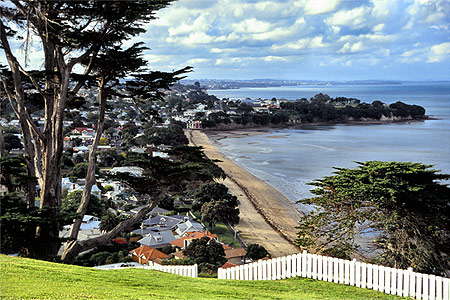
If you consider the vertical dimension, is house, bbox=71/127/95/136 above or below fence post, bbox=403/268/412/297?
below

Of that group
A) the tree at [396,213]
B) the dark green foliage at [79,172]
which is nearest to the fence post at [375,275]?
the tree at [396,213]

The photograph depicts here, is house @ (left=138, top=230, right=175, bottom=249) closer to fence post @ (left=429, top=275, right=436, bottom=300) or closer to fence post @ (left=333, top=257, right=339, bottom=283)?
fence post @ (left=333, top=257, right=339, bottom=283)

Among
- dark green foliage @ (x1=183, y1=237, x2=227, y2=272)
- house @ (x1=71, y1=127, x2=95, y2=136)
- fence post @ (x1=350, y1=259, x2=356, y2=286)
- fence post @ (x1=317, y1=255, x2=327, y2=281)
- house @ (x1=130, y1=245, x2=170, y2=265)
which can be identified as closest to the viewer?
fence post @ (x1=350, y1=259, x2=356, y2=286)

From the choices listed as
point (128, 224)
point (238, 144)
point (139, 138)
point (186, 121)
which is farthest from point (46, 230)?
point (186, 121)

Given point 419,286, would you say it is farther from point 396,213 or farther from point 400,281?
point 396,213

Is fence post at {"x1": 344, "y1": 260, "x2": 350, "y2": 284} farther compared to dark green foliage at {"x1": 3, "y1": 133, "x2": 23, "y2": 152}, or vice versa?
dark green foliage at {"x1": 3, "y1": 133, "x2": 23, "y2": 152}

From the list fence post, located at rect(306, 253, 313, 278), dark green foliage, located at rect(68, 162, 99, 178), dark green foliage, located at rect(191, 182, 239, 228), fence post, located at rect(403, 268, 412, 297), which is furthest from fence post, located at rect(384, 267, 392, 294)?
dark green foliage, located at rect(68, 162, 99, 178)

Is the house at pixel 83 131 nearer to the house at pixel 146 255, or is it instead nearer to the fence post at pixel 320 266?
the house at pixel 146 255
